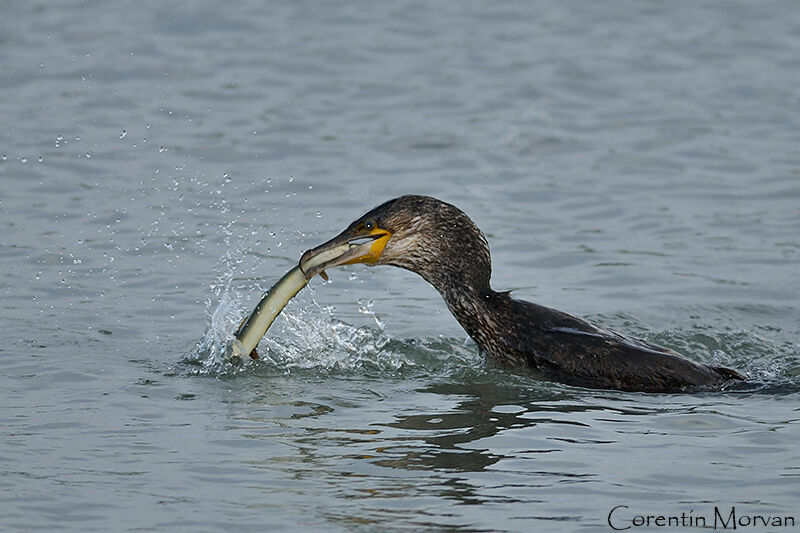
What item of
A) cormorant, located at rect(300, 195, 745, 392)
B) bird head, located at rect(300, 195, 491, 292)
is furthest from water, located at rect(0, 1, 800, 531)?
bird head, located at rect(300, 195, 491, 292)

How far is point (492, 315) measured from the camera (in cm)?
780

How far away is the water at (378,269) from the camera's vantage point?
597cm

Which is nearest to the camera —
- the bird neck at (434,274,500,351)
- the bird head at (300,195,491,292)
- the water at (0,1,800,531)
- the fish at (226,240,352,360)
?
the water at (0,1,800,531)

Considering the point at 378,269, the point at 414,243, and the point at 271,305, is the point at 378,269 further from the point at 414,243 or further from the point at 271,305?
the point at 271,305

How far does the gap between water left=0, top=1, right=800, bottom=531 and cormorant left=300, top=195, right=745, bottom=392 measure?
0.18 meters

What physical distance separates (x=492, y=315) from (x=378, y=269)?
2473 millimetres

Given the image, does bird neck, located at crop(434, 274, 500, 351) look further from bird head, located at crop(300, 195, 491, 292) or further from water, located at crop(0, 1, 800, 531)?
water, located at crop(0, 1, 800, 531)

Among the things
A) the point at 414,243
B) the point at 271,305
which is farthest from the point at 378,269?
the point at 271,305

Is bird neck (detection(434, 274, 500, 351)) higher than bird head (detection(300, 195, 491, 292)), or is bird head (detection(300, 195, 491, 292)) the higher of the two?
bird head (detection(300, 195, 491, 292))

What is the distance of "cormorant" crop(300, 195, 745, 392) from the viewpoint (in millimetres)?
7461

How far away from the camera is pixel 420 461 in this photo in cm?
619

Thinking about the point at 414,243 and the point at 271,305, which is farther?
the point at 414,243

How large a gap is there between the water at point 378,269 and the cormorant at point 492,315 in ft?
0.59

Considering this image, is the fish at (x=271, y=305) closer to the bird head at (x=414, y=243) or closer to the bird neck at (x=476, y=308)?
the bird head at (x=414, y=243)
